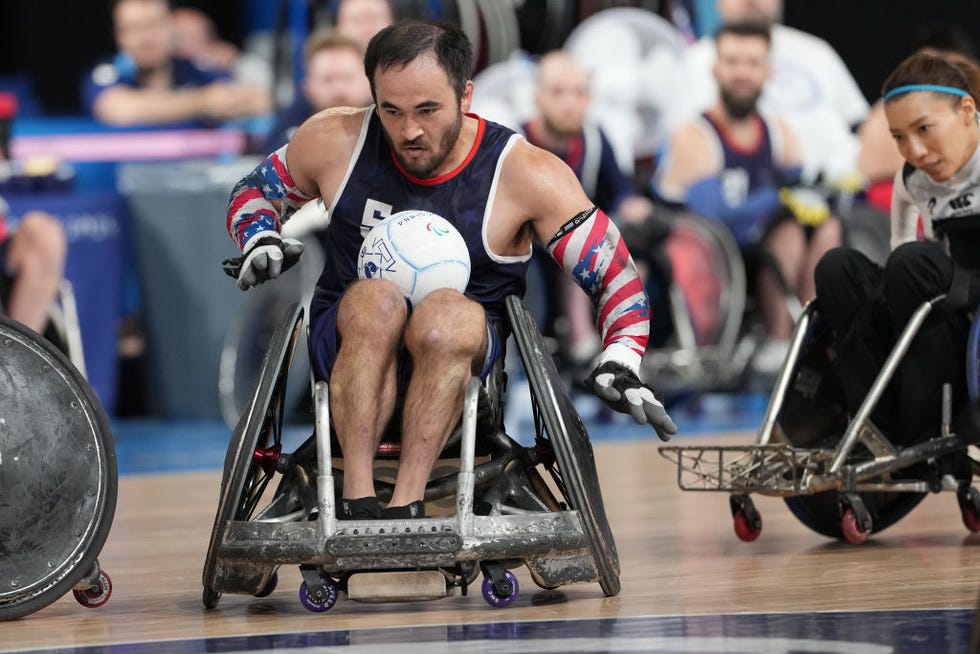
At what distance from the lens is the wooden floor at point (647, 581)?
165 inches

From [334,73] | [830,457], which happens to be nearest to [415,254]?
[830,457]

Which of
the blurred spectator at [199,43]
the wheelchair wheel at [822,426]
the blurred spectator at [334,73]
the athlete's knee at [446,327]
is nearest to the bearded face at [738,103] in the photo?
the blurred spectator at [334,73]

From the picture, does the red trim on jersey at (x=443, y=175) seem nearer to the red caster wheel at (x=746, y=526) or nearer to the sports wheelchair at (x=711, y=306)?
the red caster wheel at (x=746, y=526)

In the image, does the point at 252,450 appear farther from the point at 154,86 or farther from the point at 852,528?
the point at 154,86

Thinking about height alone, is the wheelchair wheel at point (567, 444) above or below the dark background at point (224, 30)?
below

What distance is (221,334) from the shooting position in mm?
11422

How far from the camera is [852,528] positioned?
549 centimetres

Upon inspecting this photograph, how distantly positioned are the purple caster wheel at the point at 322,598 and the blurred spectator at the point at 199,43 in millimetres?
9222

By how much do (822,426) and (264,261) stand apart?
83.7 inches

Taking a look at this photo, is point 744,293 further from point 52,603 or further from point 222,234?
point 52,603

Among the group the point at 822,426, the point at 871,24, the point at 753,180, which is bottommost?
the point at 822,426

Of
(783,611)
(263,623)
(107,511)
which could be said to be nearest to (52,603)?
(107,511)

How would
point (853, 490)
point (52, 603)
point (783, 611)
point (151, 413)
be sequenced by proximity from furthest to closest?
point (151, 413) → point (853, 490) → point (52, 603) → point (783, 611)

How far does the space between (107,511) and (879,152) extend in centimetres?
837
